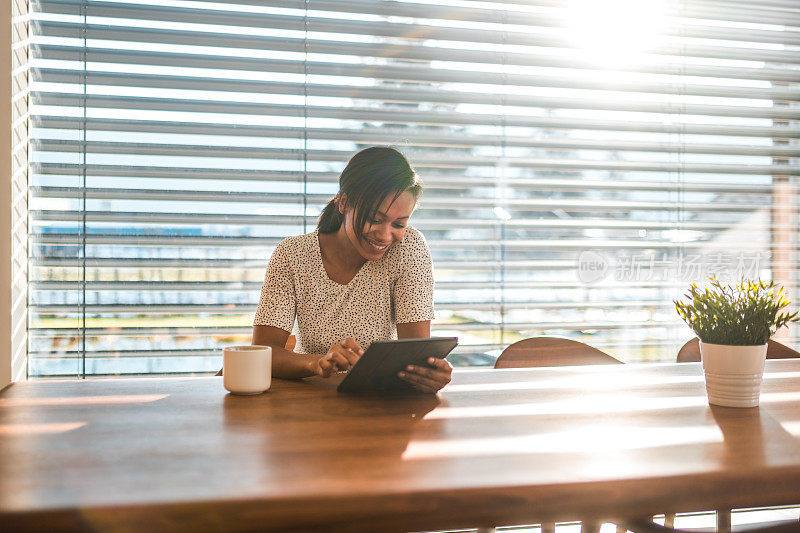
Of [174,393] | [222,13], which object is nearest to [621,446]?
[174,393]

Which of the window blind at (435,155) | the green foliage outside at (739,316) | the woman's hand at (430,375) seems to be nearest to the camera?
the green foliage outside at (739,316)

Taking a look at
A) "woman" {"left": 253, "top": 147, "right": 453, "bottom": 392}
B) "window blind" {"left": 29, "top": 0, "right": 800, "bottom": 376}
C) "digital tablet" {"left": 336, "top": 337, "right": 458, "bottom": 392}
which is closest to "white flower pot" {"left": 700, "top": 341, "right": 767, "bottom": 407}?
"digital tablet" {"left": 336, "top": 337, "right": 458, "bottom": 392}

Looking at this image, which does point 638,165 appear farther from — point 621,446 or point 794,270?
point 621,446

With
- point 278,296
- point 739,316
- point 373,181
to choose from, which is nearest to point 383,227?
point 373,181

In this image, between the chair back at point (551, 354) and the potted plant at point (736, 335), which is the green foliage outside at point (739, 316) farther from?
the chair back at point (551, 354)

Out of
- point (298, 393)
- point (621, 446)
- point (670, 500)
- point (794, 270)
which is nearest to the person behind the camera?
point (670, 500)

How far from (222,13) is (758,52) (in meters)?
2.30

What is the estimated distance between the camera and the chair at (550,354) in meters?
1.76

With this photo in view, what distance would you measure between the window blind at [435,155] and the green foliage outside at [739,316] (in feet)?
4.26

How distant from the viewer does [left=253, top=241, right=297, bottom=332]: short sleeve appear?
168 cm

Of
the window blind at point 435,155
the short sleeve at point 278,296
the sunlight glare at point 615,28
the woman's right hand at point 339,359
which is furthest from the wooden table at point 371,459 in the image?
the sunlight glare at point 615,28

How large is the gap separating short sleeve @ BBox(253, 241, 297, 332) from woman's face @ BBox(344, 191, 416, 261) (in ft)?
0.69

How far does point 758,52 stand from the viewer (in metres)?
2.73

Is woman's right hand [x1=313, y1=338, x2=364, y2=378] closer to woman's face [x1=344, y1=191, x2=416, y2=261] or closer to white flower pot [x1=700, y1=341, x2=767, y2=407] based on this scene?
woman's face [x1=344, y1=191, x2=416, y2=261]
